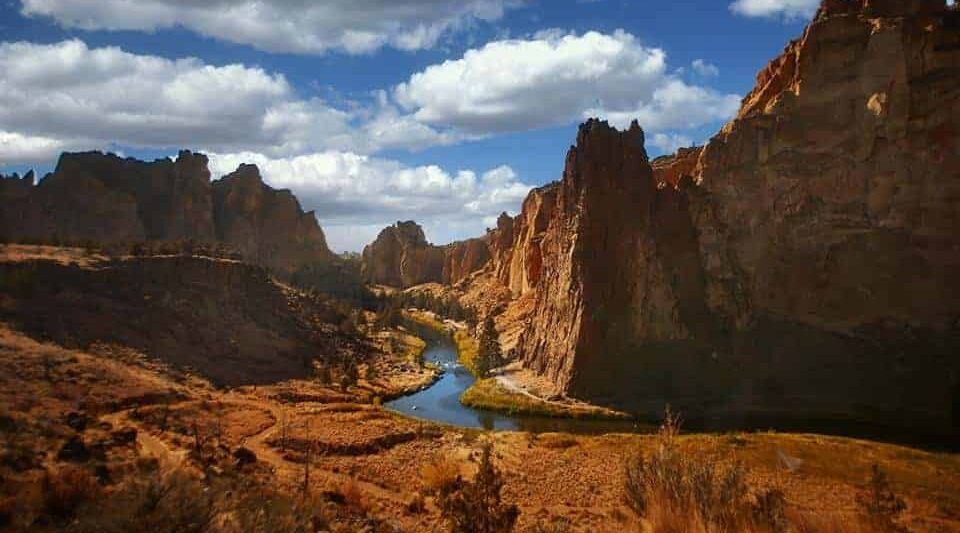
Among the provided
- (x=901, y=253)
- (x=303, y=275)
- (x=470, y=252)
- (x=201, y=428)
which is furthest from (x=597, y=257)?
(x=470, y=252)

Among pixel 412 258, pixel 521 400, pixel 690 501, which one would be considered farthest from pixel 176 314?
pixel 412 258

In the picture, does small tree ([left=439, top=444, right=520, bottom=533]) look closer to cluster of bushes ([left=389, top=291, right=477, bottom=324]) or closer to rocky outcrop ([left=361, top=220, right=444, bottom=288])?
cluster of bushes ([left=389, top=291, right=477, bottom=324])

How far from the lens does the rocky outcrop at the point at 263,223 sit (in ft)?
387

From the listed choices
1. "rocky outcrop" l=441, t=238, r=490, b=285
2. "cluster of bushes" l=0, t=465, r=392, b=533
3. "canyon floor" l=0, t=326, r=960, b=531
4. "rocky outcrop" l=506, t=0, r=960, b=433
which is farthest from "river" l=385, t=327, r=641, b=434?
"rocky outcrop" l=441, t=238, r=490, b=285

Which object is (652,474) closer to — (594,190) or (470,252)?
(594,190)

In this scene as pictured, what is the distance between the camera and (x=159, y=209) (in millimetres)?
101500

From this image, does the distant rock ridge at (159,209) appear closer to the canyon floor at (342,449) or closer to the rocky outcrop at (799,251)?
the canyon floor at (342,449)

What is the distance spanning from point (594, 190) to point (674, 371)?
59.0ft

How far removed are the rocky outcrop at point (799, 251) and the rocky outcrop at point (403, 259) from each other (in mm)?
109223

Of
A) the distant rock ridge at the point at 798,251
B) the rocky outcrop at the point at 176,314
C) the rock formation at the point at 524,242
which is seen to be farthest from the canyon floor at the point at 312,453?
the rock formation at the point at 524,242

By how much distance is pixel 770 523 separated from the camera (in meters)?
8.52

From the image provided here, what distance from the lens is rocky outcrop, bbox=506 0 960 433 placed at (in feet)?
160

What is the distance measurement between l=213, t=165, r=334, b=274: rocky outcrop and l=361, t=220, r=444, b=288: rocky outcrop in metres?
32.3

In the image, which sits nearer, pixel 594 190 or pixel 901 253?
pixel 901 253
